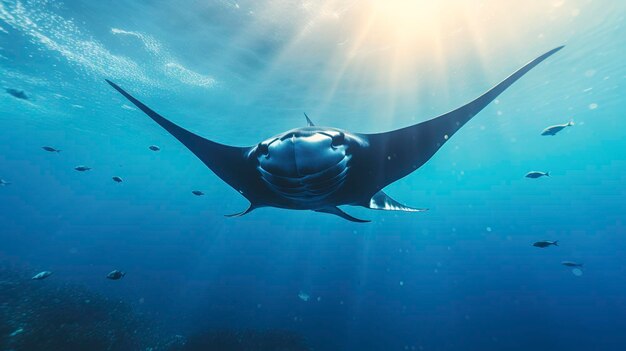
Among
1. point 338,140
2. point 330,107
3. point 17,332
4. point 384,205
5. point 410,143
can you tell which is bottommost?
point 17,332

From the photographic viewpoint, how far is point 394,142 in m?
3.14

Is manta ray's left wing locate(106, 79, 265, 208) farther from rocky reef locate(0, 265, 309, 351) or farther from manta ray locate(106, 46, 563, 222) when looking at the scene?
rocky reef locate(0, 265, 309, 351)

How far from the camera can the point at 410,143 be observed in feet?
10.4

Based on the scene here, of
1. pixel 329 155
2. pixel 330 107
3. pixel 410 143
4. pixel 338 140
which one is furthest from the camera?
pixel 330 107

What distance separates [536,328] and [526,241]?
803 inches

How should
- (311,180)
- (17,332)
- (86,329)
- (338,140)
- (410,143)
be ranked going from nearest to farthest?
(338,140), (311,180), (410,143), (17,332), (86,329)

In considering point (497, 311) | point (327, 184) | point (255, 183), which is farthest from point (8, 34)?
point (497, 311)

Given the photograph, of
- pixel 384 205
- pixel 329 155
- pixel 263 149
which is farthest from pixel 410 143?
pixel 384 205

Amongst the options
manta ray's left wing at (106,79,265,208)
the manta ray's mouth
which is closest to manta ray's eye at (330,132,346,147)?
the manta ray's mouth

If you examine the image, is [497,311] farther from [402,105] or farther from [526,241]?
[526,241]

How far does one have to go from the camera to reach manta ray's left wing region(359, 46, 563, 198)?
2817mm

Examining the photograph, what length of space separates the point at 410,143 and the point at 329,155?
1.27 meters

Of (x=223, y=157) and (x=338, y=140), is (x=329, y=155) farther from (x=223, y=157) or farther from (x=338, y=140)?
(x=223, y=157)

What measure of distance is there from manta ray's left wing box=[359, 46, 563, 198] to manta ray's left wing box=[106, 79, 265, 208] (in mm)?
1527
